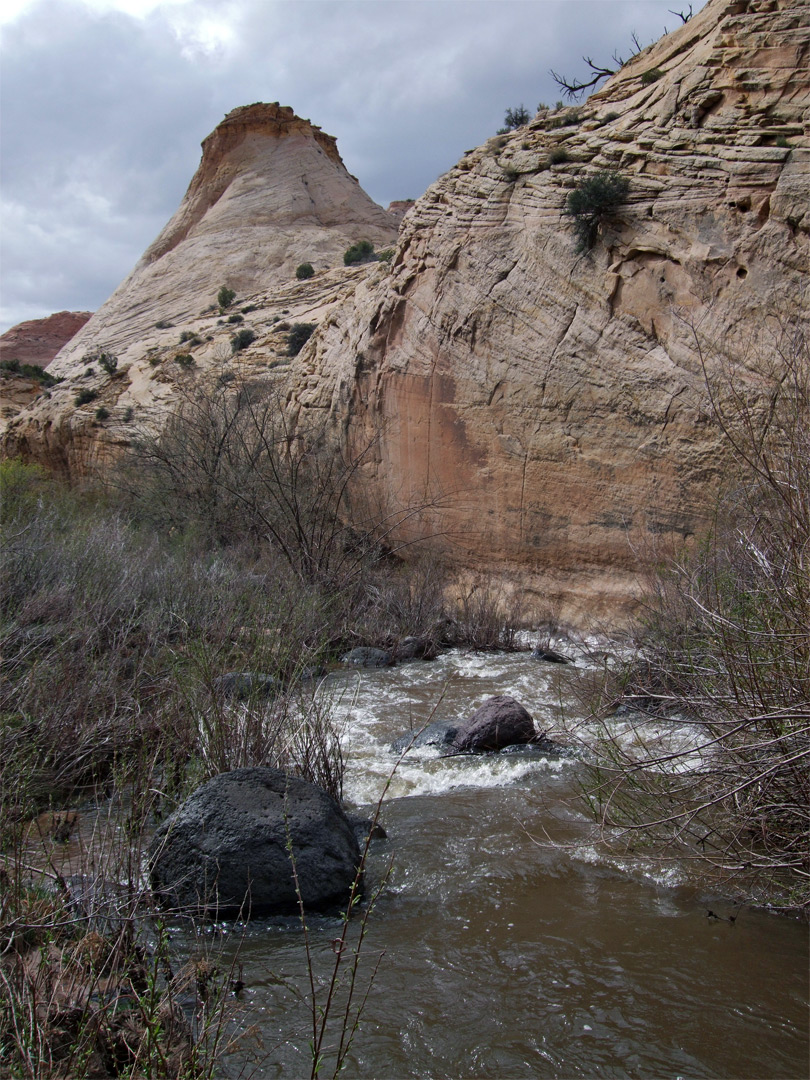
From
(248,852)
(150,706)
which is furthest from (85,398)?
(248,852)

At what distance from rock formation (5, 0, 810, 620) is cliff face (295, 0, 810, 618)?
27mm

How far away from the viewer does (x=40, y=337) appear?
185 feet

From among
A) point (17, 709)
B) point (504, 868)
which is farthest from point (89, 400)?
point (504, 868)

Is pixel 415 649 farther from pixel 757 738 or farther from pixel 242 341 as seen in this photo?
pixel 242 341

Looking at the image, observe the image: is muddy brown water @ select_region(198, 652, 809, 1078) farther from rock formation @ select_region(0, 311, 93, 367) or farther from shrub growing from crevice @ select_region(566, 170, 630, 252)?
rock formation @ select_region(0, 311, 93, 367)

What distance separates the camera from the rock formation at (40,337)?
53.8m

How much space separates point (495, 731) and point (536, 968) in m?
2.81

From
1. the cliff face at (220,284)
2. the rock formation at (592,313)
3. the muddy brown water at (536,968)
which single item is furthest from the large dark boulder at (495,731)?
the cliff face at (220,284)

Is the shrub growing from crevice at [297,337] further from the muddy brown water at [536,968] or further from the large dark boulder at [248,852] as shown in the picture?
the large dark boulder at [248,852]

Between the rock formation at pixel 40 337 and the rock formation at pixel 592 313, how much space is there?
46.9 meters

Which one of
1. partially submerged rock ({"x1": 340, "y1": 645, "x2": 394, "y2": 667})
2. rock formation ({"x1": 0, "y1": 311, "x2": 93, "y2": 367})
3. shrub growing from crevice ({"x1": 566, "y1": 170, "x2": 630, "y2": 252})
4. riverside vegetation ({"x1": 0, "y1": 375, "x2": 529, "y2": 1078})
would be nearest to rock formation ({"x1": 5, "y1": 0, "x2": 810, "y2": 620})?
shrub growing from crevice ({"x1": 566, "y1": 170, "x2": 630, "y2": 252})

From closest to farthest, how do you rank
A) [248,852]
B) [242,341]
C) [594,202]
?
[248,852], [594,202], [242,341]

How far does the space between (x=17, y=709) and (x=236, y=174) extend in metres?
36.9

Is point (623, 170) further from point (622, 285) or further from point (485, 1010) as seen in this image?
point (485, 1010)
